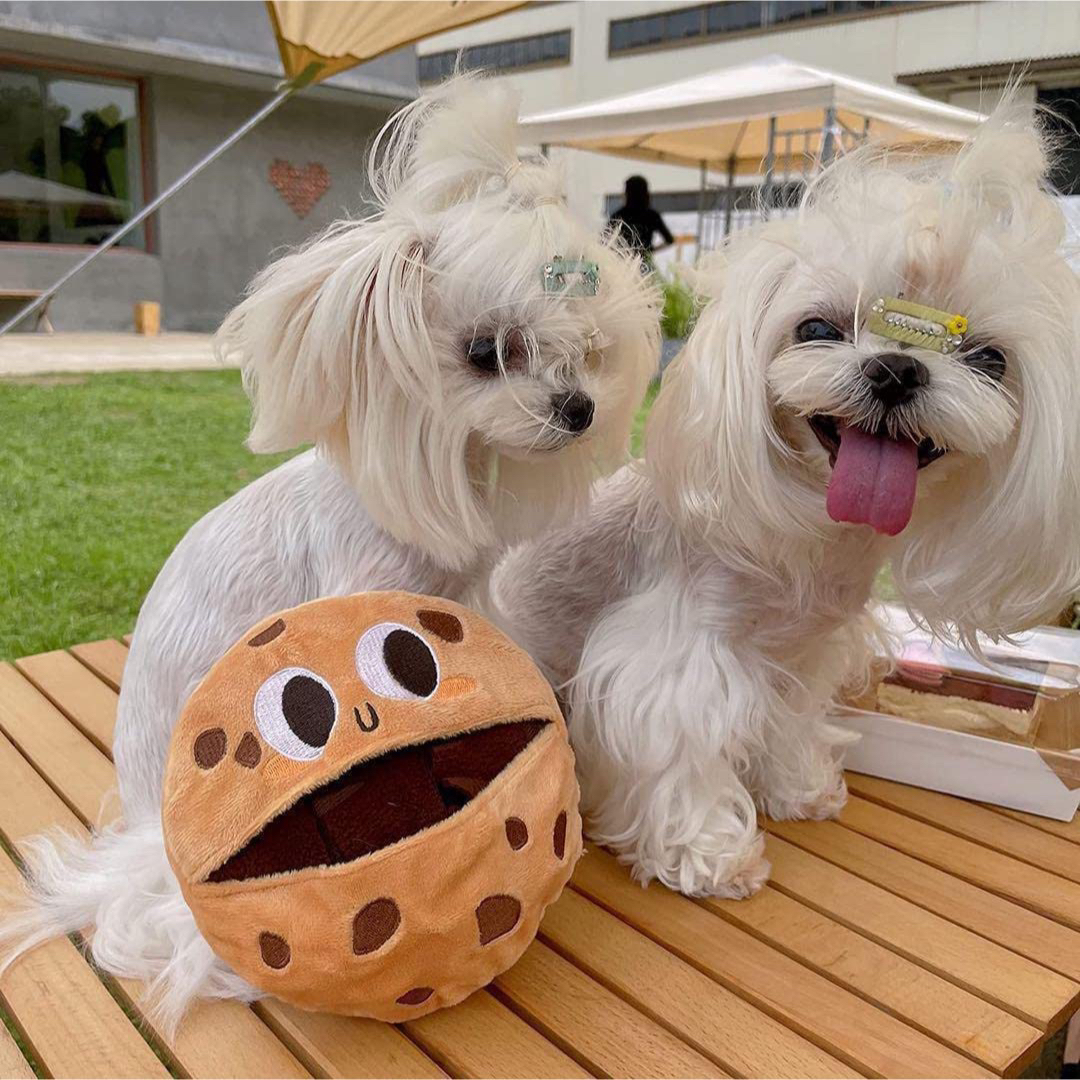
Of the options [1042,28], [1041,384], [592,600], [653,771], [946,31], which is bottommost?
[653,771]

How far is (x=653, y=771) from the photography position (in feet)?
4.08

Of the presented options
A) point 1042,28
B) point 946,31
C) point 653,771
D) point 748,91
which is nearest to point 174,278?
point 748,91

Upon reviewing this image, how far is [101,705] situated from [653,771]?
1.07 meters

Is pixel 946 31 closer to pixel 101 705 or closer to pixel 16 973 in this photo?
pixel 101 705

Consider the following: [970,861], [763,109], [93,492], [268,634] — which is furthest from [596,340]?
[763,109]

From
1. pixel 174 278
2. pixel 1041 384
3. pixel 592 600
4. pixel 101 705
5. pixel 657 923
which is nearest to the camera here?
pixel 1041 384

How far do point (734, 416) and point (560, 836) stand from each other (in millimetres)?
459

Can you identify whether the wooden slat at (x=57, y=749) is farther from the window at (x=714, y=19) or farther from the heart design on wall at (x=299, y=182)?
the window at (x=714, y=19)

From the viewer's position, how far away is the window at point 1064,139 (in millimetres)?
1116

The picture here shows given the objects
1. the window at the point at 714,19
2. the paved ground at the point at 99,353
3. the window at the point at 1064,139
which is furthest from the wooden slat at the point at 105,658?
the window at the point at 714,19

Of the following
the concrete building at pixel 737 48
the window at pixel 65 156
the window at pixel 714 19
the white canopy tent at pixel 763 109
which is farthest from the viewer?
the window at pixel 714 19

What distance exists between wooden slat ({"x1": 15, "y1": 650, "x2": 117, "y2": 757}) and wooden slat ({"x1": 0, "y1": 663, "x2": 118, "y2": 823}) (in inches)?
0.5

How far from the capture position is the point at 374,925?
2.93 ft

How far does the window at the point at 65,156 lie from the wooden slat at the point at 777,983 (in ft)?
6.62
